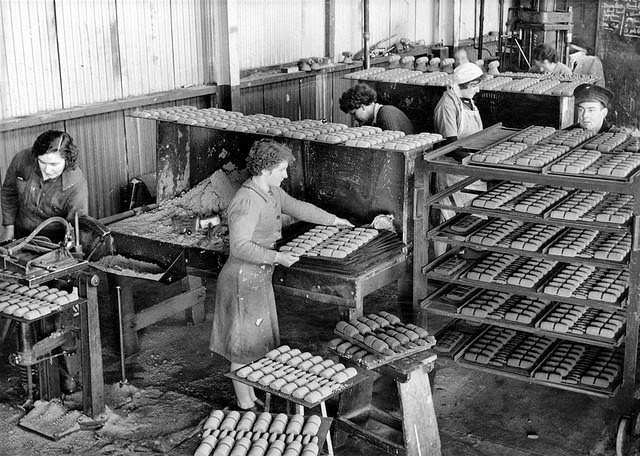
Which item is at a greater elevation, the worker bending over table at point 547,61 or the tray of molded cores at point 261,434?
the worker bending over table at point 547,61

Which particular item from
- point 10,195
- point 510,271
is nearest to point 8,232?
point 10,195

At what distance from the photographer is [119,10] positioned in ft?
29.9

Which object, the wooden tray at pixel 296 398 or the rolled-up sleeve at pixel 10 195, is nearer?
the wooden tray at pixel 296 398

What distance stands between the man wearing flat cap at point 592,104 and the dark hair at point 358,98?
1874 mm

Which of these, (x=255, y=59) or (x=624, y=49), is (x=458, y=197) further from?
(x=624, y=49)

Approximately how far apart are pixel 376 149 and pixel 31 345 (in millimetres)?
2780

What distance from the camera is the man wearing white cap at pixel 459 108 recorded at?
7.93 m

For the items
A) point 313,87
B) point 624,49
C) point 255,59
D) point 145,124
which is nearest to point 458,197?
point 145,124

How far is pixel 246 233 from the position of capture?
558cm

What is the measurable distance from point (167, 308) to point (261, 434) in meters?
2.56

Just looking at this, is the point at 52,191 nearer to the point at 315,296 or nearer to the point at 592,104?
the point at 315,296

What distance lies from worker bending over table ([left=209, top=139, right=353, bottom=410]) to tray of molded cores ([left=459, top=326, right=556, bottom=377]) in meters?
1.47

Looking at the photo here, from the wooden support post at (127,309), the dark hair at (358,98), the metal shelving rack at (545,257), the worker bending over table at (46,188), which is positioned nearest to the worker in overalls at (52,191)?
the worker bending over table at (46,188)

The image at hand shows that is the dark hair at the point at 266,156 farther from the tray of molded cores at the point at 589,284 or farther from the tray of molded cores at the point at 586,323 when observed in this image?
the tray of molded cores at the point at 586,323
